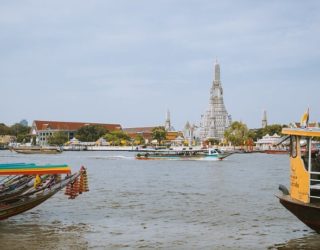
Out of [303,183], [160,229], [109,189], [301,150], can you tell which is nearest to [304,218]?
[303,183]

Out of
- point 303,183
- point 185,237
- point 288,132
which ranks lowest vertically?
point 185,237

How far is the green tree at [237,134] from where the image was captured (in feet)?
481

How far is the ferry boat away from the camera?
13.4 meters

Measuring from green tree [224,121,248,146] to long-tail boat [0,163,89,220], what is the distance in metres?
131

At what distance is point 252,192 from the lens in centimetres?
2886

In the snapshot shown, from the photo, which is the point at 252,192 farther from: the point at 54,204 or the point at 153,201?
the point at 54,204

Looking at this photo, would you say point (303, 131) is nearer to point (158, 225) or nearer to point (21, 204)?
point (158, 225)

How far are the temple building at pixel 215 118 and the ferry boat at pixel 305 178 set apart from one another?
161 m

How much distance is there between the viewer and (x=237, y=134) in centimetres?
14712

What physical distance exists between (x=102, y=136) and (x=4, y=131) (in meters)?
39.7

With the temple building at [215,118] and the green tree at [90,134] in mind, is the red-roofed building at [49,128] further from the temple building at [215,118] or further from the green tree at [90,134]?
the temple building at [215,118]

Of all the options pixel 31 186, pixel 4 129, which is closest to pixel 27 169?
pixel 31 186

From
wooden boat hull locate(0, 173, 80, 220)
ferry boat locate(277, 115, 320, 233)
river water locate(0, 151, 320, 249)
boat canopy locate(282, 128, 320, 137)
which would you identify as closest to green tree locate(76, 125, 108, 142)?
river water locate(0, 151, 320, 249)

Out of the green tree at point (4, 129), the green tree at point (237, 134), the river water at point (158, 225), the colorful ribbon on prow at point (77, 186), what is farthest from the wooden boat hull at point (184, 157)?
the green tree at point (4, 129)
